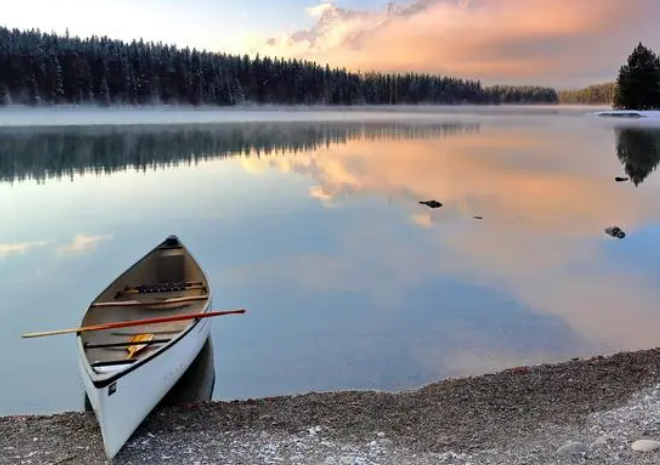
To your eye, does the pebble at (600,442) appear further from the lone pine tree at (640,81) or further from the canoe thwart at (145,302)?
the lone pine tree at (640,81)

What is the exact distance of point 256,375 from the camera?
32.8 ft

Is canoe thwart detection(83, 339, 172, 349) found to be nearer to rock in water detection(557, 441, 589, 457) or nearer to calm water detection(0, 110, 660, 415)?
calm water detection(0, 110, 660, 415)

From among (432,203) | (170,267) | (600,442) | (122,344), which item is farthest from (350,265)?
(432,203)

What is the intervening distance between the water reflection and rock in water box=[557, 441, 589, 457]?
15.8 feet

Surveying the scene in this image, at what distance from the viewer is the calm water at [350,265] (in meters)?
10.5

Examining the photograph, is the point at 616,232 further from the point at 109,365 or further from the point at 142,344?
the point at 109,365

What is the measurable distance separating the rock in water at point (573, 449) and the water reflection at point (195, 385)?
4.83 metres

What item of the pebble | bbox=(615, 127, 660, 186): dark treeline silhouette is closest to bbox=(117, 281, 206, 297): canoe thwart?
the pebble

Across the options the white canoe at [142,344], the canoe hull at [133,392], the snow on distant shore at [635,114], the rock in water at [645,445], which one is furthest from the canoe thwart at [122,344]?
the snow on distant shore at [635,114]

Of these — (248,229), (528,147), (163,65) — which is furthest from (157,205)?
(163,65)

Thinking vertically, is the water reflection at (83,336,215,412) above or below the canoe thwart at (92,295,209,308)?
below

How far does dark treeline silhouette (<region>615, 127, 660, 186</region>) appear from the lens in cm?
3641

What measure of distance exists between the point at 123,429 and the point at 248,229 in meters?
13.7

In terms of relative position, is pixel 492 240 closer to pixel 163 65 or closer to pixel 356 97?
pixel 163 65
